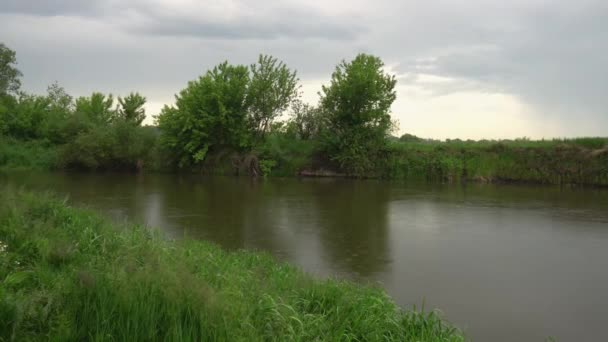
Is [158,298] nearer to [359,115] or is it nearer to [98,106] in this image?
[359,115]

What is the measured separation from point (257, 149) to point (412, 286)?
84.6ft

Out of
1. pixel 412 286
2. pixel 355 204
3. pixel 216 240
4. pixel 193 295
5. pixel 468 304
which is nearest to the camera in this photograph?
pixel 193 295

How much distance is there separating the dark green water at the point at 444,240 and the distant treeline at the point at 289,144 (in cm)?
593

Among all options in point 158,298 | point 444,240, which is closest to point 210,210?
point 444,240

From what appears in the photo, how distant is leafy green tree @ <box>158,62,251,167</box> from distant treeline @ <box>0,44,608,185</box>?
0.23ft

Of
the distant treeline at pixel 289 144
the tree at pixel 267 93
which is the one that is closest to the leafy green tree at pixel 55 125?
the distant treeline at pixel 289 144

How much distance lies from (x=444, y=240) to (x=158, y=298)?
9272mm

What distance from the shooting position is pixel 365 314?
484cm

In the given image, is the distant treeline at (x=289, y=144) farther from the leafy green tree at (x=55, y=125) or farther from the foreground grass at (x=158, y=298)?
the foreground grass at (x=158, y=298)

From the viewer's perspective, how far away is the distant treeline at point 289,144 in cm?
2759

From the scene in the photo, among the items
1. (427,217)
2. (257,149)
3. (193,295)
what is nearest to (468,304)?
(193,295)

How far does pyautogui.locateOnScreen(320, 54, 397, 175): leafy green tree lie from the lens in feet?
99.9

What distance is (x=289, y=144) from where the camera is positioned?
34.2 meters

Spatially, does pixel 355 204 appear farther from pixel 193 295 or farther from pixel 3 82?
pixel 3 82
